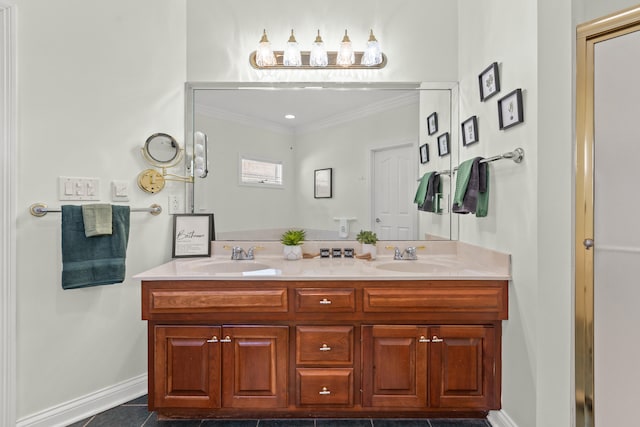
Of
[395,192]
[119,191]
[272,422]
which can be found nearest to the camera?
[272,422]

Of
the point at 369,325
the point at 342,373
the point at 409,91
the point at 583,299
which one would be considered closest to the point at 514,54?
the point at 409,91

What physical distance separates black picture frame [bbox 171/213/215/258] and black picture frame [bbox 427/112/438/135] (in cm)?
164

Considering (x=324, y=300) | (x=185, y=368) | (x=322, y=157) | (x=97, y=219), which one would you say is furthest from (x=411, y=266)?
(x=97, y=219)

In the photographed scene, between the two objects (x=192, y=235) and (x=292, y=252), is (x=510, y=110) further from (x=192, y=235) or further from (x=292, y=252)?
(x=192, y=235)

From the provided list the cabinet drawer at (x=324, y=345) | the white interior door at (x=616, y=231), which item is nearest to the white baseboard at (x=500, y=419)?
the white interior door at (x=616, y=231)

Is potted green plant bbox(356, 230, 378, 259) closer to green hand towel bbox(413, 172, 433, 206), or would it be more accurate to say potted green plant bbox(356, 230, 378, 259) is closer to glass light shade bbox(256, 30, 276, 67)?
green hand towel bbox(413, 172, 433, 206)

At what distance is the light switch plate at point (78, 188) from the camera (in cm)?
167

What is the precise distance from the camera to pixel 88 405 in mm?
1745

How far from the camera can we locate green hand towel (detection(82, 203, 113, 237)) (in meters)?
1.65

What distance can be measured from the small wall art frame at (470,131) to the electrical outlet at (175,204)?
6.37 ft

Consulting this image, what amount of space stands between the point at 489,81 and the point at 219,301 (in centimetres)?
184

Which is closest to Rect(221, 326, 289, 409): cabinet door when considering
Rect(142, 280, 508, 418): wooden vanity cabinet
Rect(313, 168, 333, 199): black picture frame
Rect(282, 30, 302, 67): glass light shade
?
Rect(142, 280, 508, 418): wooden vanity cabinet

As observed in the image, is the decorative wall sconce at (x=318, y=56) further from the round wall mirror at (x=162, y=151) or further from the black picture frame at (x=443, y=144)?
the round wall mirror at (x=162, y=151)

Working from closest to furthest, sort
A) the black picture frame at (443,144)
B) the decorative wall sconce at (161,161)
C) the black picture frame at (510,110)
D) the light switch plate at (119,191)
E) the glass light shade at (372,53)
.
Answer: the black picture frame at (510,110)
the light switch plate at (119,191)
the decorative wall sconce at (161,161)
the glass light shade at (372,53)
the black picture frame at (443,144)
